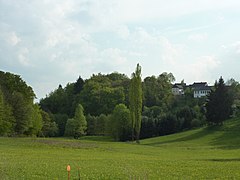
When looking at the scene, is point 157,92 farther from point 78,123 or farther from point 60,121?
point 78,123

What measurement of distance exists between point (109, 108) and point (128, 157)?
317 ft

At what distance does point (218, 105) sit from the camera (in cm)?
9500

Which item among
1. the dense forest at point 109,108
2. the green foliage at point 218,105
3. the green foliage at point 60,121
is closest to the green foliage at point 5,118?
the dense forest at point 109,108

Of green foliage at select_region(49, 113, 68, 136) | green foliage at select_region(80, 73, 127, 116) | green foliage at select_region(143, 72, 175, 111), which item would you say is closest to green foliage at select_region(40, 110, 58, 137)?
green foliage at select_region(49, 113, 68, 136)

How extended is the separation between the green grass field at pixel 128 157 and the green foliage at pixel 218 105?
259 centimetres

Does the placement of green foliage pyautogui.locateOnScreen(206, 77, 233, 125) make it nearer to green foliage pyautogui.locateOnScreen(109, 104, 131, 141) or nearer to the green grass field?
the green grass field

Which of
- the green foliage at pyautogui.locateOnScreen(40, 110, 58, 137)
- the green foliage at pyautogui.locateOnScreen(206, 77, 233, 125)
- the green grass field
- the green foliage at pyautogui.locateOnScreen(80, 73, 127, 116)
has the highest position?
the green foliage at pyautogui.locateOnScreen(80, 73, 127, 116)

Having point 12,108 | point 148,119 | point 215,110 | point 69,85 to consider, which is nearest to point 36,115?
point 12,108

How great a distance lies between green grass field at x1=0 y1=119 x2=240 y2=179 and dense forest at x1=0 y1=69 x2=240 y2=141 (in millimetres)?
9561

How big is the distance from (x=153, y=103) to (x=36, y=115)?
2461 inches

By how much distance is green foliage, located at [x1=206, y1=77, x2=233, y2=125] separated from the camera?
94312 mm

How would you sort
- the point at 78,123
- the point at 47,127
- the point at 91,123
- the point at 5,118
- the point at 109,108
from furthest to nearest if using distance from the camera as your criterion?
the point at 109,108 < the point at 91,123 < the point at 47,127 < the point at 78,123 < the point at 5,118

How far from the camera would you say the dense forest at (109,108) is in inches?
3282

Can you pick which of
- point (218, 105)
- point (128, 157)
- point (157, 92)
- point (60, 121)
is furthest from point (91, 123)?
point (128, 157)
